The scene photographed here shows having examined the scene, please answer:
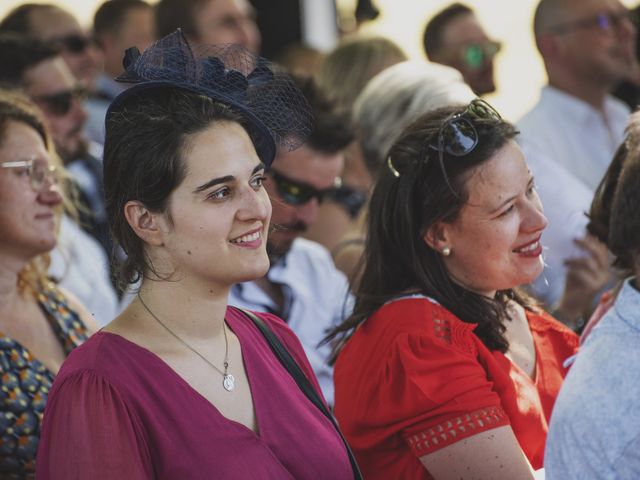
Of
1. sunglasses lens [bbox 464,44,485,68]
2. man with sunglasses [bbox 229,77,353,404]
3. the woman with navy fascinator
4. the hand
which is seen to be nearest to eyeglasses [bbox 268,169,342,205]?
man with sunglasses [bbox 229,77,353,404]

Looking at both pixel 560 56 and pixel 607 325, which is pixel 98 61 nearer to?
pixel 560 56

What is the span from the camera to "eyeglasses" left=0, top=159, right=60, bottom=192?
2.92 m

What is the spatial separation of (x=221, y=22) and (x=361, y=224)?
7.20 feet

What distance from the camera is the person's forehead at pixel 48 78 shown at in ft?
14.1

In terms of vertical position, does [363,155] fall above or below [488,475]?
above

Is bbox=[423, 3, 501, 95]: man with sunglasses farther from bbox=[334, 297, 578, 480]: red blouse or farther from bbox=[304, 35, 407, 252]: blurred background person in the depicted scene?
bbox=[334, 297, 578, 480]: red blouse

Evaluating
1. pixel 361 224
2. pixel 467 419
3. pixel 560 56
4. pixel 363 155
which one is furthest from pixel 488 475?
pixel 560 56

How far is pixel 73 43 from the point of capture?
5.38 m

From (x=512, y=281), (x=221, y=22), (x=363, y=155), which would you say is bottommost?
(x=512, y=281)

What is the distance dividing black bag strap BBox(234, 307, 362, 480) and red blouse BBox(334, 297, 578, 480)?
0.56ft

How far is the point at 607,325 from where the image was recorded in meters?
2.26

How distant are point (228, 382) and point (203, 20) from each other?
12.0 feet

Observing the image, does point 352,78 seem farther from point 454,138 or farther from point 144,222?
point 144,222

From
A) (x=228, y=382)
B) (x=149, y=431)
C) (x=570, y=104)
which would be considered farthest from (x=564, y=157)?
(x=149, y=431)
